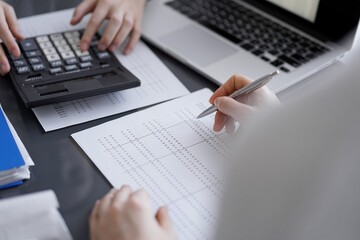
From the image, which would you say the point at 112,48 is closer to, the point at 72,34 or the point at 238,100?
the point at 72,34

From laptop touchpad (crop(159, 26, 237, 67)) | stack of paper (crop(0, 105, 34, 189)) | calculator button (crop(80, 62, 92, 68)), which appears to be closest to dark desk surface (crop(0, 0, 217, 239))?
stack of paper (crop(0, 105, 34, 189))

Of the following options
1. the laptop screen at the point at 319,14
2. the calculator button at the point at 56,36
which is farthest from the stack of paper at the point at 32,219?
the laptop screen at the point at 319,14

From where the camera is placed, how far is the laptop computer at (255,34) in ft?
3.23

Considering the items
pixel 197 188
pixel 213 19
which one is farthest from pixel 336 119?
pixel 213 19

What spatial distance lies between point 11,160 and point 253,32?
1.83 feet

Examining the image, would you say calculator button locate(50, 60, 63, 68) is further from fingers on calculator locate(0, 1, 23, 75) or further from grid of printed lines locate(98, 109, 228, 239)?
grid of printed lines locate(98, 109, 228, 239)

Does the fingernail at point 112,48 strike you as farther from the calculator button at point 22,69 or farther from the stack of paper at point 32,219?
the stack of paper at point 32,219

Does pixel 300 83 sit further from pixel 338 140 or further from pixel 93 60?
pixel 338 140

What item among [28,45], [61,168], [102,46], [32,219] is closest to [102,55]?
[102,46]

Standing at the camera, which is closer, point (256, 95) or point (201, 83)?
point (256, 95)

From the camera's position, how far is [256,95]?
0.83 m

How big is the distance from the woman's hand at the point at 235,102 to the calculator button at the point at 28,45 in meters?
0.33

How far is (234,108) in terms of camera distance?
0.81m

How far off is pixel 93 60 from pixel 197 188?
0.34 meters
